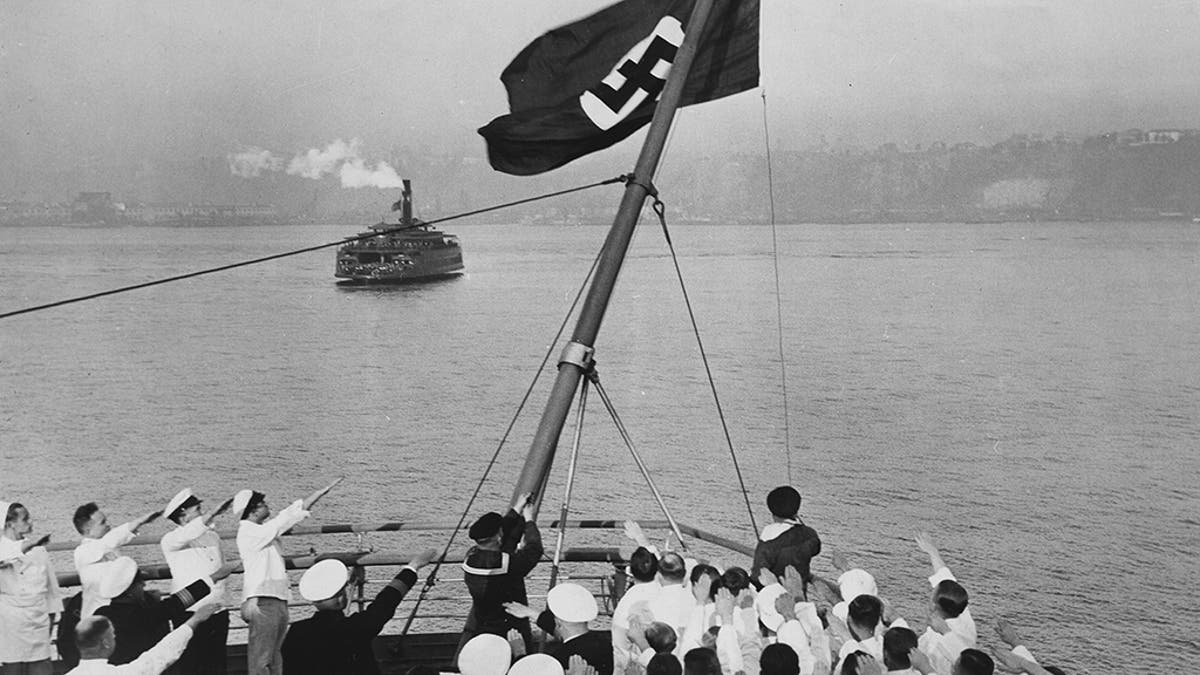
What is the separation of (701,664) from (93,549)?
3.92 m

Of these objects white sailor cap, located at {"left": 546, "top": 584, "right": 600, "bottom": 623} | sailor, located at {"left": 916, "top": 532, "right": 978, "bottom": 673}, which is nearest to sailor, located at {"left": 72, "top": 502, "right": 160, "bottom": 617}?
white sailor cap, located at {"left": 546, "top": 584, "right": 600, "bottom": 623}

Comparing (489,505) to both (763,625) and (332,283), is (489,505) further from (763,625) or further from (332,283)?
(332,283)

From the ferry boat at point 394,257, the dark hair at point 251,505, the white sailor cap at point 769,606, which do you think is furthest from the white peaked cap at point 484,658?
the ferry boat at point 394,257

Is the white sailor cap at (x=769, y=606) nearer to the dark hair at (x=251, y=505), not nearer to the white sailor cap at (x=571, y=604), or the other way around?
the white sailor cap at (x=571, y=604)

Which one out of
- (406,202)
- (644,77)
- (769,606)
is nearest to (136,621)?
(769,606)

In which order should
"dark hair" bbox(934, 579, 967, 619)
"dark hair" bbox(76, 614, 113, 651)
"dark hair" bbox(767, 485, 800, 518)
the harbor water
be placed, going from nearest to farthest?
"dark hair" bbox(76, 614, 113, 651)
"dark hair" bbox(934, 579, 967, 619)
"dark hair" bbox(767, 485, 800, 518)
the harbor water

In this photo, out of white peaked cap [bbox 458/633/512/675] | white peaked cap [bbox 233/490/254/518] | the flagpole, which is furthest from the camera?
the flagpole

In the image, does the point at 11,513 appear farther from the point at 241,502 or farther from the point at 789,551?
the point at 789,551

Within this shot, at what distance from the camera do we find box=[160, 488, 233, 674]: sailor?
246 inches

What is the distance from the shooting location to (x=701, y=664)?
4469 millimetres

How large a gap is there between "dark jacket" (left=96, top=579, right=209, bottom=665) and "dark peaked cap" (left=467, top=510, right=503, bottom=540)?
5.03ft

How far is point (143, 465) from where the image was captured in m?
43.7

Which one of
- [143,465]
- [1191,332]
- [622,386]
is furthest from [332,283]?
[1191,332]

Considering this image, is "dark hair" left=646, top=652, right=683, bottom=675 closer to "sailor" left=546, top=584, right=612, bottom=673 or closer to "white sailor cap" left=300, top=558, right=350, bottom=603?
"sailor" left=546, top=584, right=612, bottom=673
